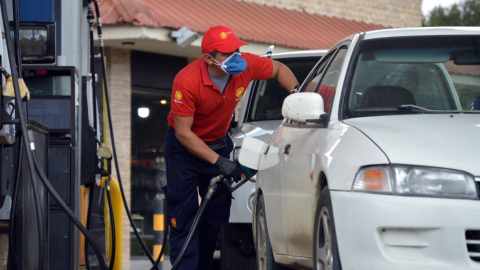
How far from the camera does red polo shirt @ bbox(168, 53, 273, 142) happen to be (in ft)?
17.9

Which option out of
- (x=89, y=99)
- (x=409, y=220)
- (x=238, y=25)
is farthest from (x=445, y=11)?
(x=409, y=220)

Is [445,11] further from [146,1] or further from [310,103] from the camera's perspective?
[310,103]

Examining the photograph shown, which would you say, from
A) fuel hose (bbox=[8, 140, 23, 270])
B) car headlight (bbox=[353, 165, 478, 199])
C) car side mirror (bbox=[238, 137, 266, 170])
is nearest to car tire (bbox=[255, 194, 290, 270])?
car side mirror (bbox=[238, 137, 266, 170])

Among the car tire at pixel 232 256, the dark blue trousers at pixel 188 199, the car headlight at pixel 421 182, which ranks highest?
the car headlight at pixel 421 182

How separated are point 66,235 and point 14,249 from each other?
1.05 metres

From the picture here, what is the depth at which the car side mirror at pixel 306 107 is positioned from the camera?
3.67m

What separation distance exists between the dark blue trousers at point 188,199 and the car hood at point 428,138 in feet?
7.70

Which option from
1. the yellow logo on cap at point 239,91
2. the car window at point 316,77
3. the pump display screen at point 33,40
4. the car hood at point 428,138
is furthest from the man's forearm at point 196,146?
the car hood at point 428,138

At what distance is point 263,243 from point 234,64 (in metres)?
1.42

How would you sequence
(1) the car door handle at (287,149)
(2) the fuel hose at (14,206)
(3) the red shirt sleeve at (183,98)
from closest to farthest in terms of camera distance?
(1) the car door handle at (287,149)
(2) the fuel hose at (14,206)
(3) the red shirt sleeve at (183,98)

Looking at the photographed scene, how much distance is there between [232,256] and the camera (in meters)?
5.68

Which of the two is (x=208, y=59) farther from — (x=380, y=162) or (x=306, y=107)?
(x=380, y=162)

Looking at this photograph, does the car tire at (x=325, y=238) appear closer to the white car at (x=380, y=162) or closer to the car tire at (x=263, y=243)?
the white car at (x=380, y=162)

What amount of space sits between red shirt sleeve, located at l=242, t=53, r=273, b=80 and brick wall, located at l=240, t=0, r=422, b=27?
8.84 metres
